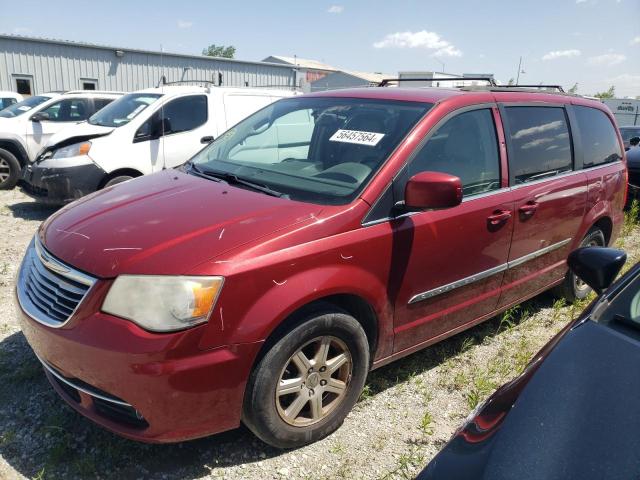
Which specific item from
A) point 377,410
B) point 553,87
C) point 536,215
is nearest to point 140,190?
point 377,410

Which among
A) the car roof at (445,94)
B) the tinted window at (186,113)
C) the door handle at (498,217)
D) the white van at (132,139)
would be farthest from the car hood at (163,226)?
the tinted window at (186,113)

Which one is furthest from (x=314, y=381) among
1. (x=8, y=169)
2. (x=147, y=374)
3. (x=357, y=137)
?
(x=8, y=169)

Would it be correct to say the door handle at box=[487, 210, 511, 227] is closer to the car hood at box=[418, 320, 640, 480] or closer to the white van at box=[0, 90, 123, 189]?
the car hood at box=[418, 320, 640, 480]

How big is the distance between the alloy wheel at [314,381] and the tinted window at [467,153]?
1053 millimetres

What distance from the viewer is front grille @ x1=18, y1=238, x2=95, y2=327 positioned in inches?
88.4

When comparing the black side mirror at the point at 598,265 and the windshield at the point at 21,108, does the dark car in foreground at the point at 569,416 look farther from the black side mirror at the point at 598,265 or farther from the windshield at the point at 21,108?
the windshield at the point at 21,108

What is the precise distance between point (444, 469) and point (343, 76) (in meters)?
35.8

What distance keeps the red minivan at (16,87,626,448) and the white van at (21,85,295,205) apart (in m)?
3.43

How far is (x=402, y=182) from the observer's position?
2744 mm

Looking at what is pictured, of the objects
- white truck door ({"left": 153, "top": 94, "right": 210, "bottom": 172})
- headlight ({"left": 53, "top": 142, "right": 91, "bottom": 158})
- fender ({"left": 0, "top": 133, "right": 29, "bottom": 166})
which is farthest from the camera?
fender ({"left": 0, "top": 133, "right": 29, "bottom": 166})

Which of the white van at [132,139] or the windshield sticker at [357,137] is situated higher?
the windshield sticker at [357,137]

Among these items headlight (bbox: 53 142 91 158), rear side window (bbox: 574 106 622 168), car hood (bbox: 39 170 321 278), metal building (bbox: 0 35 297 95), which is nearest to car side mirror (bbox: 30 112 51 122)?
headlight (bbox: 53 142 91 158)

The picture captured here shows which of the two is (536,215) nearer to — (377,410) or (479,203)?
(479,203)

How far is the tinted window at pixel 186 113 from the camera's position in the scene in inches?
282
